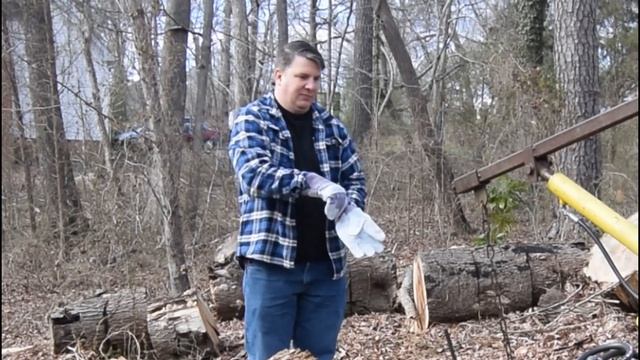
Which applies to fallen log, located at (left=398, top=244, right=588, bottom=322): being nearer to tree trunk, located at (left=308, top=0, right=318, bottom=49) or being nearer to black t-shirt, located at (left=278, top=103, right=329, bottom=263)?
black t-shirt, located at (left=278, top=103, right=329, bottom=263)

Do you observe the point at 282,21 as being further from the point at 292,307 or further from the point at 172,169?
the point at 292,307

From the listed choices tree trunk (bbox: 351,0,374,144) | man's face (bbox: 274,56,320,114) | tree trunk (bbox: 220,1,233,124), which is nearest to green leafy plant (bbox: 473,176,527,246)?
tree trunk (bbox: 351,0,374,144)

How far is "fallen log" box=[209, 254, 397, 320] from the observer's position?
Result: 4.85 meters

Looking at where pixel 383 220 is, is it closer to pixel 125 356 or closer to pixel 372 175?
pixel 372 175

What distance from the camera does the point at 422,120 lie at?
25.0 feet

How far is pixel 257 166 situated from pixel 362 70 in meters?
7.48

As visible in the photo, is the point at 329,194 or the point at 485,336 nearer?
the point at 329,194

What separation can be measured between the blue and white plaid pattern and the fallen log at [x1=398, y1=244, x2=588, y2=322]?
1.88 m

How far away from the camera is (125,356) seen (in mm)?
4301

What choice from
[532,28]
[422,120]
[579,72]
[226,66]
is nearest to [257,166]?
[579,72]

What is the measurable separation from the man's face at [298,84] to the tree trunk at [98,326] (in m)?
2.27

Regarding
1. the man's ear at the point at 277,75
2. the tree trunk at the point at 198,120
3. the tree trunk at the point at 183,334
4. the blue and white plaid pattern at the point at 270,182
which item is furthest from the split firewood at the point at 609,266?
the tree trunk at the point at 198,120

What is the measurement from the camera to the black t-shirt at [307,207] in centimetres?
255

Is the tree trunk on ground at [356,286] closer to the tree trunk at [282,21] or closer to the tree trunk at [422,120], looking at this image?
the tree trunk at [422,120]
